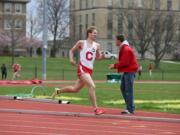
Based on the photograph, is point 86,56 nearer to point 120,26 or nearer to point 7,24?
point 120,26

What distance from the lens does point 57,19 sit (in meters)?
110

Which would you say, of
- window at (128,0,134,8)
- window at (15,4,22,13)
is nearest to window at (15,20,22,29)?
window at (15,4,22,13)

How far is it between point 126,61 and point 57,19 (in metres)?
95.2

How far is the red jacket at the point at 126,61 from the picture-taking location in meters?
15.4

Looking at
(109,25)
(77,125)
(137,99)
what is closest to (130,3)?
(109,25)

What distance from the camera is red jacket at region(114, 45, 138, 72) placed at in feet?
50.4

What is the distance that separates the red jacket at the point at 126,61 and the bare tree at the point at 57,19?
93.6 metres

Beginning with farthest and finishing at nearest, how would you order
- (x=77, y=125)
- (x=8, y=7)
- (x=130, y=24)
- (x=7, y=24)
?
(x=8, y=7), (x=7, y=24), (x=130, y=24), (x=77, y=125)

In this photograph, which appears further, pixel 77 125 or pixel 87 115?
pixel 87 115

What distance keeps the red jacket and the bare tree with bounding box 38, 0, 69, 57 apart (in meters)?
93.6

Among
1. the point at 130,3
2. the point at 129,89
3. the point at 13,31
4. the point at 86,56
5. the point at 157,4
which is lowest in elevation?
the point at 129,89

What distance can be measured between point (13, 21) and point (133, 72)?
288 feet

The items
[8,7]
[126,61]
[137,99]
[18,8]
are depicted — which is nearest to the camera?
[126,61]

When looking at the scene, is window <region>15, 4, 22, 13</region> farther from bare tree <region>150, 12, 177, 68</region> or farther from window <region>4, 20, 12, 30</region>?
bare tree <region>150, 12, 177, 68</region>
